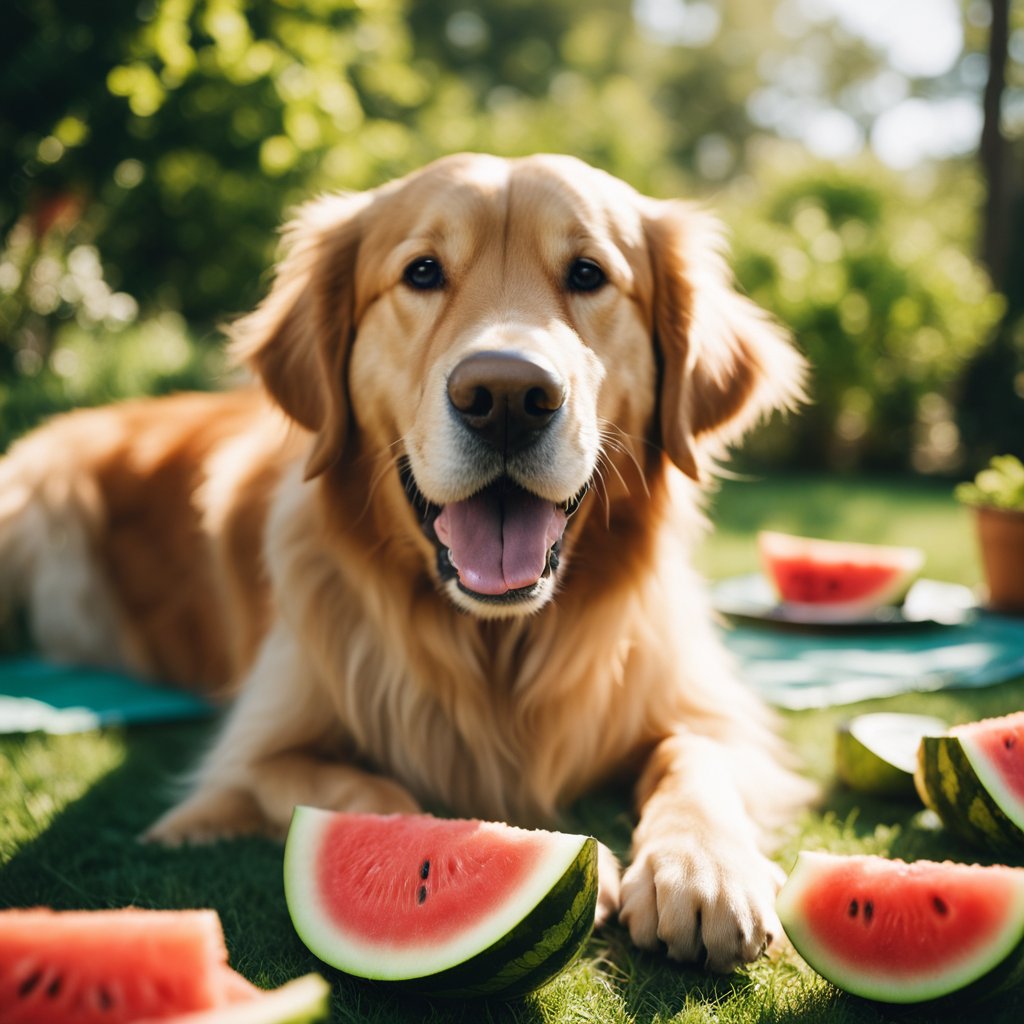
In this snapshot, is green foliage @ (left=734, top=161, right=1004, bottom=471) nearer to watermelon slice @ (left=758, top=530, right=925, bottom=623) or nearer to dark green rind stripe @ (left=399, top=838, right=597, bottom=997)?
watermelon slice @ (left=758, top=530, right=925, bottom=623)

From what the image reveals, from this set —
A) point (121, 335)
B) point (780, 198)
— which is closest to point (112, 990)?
point (121, 335)

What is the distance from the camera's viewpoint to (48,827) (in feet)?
8.85

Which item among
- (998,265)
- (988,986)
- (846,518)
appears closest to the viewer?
(988,986)

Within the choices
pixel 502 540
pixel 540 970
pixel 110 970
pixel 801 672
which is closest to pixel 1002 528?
pixel 801 672

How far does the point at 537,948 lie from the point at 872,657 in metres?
3.29

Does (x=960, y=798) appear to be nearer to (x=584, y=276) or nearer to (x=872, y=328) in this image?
(x=584, y=276)

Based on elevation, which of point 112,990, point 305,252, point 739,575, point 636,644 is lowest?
point 739,575

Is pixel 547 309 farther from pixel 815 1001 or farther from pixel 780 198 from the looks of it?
pixel 780 198

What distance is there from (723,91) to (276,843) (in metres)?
40.4

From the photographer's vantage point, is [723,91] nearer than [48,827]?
No

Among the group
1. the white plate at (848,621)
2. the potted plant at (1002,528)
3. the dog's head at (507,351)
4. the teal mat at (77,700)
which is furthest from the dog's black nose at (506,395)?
the potted plant at (1002,528)

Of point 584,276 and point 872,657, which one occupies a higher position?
point 584,276

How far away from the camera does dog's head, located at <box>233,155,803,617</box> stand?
7.98 ft

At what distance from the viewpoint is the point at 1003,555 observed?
202 inches
